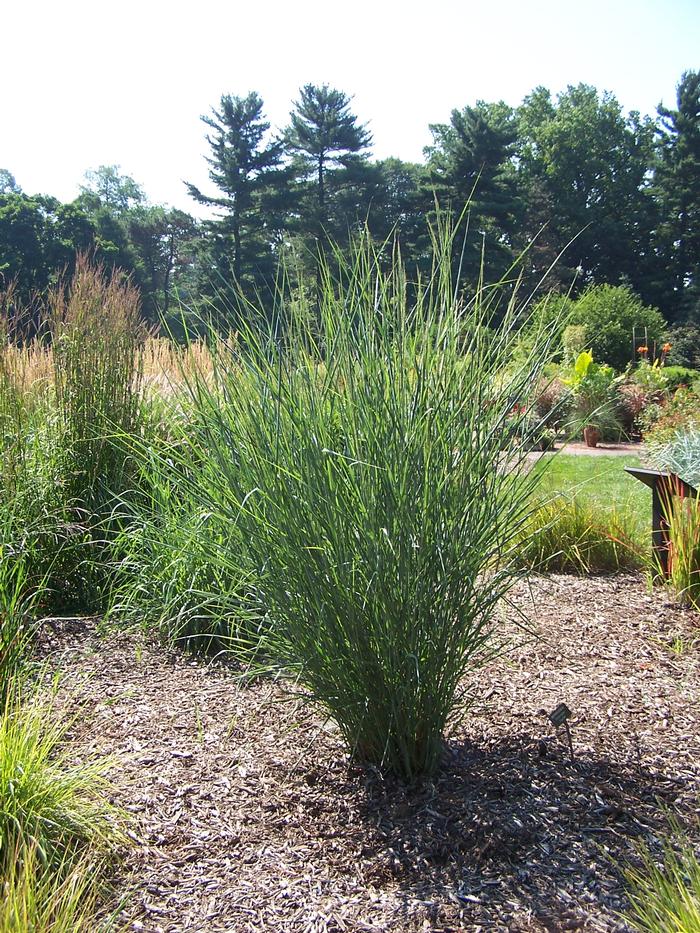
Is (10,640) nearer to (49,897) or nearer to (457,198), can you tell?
(49,897)

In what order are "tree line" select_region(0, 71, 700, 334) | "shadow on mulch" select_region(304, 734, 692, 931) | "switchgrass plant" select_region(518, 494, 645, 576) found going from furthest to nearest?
"tree line" select_region(0, 71, 700, 334)
"switchgrass plant" select_region(518, 494, 645, 576)
"shadow on mulch" select_region(304, 734, 692, 931)

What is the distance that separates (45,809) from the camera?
2160 mm

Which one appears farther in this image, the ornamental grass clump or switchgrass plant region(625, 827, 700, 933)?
the ornamental grass clump

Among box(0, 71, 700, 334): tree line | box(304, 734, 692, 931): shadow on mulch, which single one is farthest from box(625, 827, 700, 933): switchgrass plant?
box(0, 71, 700, 334): tree line

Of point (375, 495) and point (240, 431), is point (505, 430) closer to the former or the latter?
point (375, 495)

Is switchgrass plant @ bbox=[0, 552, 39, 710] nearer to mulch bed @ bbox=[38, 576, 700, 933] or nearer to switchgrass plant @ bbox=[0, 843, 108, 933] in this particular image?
mulch bed @ bbox=[38, 576, 700, 933]

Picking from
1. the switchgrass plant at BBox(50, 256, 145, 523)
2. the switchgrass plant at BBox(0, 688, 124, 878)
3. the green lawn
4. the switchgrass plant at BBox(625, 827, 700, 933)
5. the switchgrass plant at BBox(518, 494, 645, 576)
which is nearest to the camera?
the switchgrass plant at BBox(625, 827, 700, 933)

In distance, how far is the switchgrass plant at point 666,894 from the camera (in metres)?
1.62

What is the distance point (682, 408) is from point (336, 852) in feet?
29.7

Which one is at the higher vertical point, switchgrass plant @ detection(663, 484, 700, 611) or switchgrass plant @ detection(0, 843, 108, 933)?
switchgrass plant @ detection(663, 484, 700, 611)

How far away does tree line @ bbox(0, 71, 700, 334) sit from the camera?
1936 centimetres

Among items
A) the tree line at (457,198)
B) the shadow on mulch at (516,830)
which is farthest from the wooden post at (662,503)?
the tree line at (457,198)

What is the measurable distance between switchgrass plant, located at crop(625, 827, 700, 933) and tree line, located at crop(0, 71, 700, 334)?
12.6 meters

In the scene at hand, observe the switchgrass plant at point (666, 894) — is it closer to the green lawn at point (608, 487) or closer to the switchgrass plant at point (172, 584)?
the switchgrass plant at point (172, 584)
